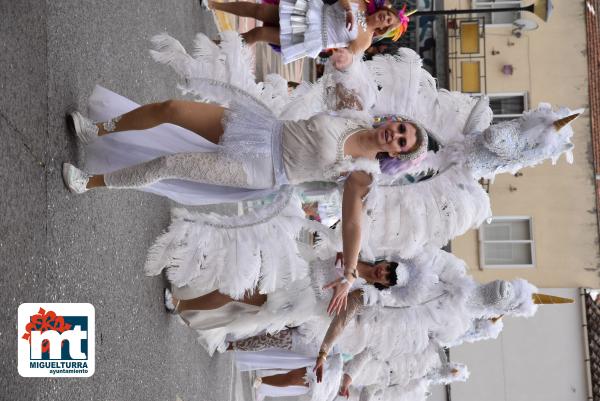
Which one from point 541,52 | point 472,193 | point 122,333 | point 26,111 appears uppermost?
point 541,52

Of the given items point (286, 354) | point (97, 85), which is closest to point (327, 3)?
point (97, 85)

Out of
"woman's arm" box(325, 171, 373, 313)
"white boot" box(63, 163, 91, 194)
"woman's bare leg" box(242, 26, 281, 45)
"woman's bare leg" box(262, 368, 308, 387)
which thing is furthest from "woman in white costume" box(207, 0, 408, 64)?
"woman's bare leg" box(262, 368, 308, 387)

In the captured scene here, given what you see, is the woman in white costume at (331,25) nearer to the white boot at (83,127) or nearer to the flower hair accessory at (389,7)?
the flower hair accessory at (389,7)

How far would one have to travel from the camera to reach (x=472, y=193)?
4.59 m

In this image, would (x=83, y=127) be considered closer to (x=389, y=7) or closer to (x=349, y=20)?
(x=349, y=20)

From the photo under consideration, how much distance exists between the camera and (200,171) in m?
3.78

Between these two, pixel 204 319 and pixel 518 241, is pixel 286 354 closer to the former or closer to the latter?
pixel 204 319

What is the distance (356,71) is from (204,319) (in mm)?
2503

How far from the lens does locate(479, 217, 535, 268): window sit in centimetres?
1488

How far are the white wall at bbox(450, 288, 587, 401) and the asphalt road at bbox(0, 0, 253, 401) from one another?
32.7ft

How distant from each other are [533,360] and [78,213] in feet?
41.3

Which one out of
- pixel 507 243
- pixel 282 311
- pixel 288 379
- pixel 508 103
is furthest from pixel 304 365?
pixel 508 103

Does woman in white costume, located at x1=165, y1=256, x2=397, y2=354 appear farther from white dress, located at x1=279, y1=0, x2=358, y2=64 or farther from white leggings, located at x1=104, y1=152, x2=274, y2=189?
white dress, located at x1=279, y1=0, x2=358, y2=64

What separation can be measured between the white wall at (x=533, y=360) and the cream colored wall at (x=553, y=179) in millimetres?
820
